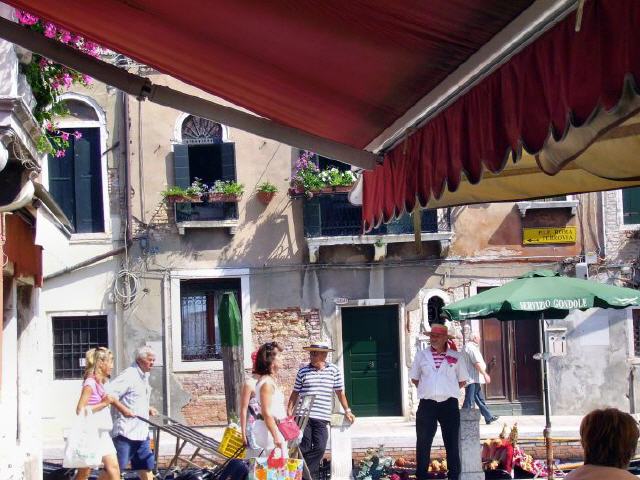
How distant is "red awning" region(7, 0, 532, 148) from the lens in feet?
10.1

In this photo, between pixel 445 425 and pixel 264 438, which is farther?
pixel 445 425

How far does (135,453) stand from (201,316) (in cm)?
1018

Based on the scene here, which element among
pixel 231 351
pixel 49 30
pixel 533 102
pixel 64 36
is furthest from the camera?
pixel 231 351

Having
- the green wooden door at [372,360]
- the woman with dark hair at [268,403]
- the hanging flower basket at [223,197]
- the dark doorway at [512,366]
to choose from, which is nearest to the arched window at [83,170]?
the hanging flower basket at [223,197]

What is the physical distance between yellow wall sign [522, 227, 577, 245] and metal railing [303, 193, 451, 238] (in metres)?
1.57

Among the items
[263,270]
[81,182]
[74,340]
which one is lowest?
[74,340]

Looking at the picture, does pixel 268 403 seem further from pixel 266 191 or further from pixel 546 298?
pixel 266 191

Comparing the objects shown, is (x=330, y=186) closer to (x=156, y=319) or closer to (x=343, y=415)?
(x=156, y=319)

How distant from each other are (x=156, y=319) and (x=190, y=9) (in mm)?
16377

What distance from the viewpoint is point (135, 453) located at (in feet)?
31.4

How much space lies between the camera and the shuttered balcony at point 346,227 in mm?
19547

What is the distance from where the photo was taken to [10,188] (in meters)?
7.39


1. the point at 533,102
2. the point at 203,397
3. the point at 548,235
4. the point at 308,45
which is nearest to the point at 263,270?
the point at 203,397

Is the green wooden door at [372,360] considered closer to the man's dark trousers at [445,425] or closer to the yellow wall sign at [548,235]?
the yellow wall sign at [548,235]
